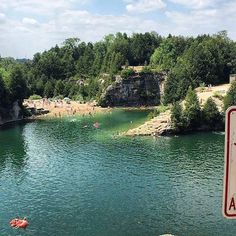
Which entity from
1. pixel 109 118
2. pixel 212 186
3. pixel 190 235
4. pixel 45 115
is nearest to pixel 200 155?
pixel 212 186

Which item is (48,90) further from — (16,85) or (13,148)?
(13,148)

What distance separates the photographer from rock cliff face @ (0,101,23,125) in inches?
4043

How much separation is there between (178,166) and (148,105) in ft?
227

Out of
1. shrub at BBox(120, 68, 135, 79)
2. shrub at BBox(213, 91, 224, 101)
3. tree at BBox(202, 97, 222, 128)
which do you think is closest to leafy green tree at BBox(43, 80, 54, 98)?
shrub at BBox(120, 68, 135, 79)

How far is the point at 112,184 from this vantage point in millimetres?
51594

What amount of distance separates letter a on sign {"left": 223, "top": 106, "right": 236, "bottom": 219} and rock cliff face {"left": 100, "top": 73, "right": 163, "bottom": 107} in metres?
121

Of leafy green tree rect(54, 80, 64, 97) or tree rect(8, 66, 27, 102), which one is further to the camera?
leafy green tree rect(54, 80, 64, 97)

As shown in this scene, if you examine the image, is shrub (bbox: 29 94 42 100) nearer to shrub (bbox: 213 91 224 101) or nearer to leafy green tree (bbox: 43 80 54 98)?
leafy green tree (bbox: 43 80 54 98)

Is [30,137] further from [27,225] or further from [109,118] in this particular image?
[27,225]

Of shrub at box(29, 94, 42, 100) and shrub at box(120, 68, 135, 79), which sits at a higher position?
shrub at box(120, 68, 135, 79)

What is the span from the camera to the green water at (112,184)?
39250 millimetres

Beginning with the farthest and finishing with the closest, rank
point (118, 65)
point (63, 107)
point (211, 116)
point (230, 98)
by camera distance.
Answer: point (118, 65) → point (63, 107) → point (230, 98) → point (211, 116)

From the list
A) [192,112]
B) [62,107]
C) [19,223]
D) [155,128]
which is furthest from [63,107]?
[19,223]

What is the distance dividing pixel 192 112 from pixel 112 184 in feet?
120
